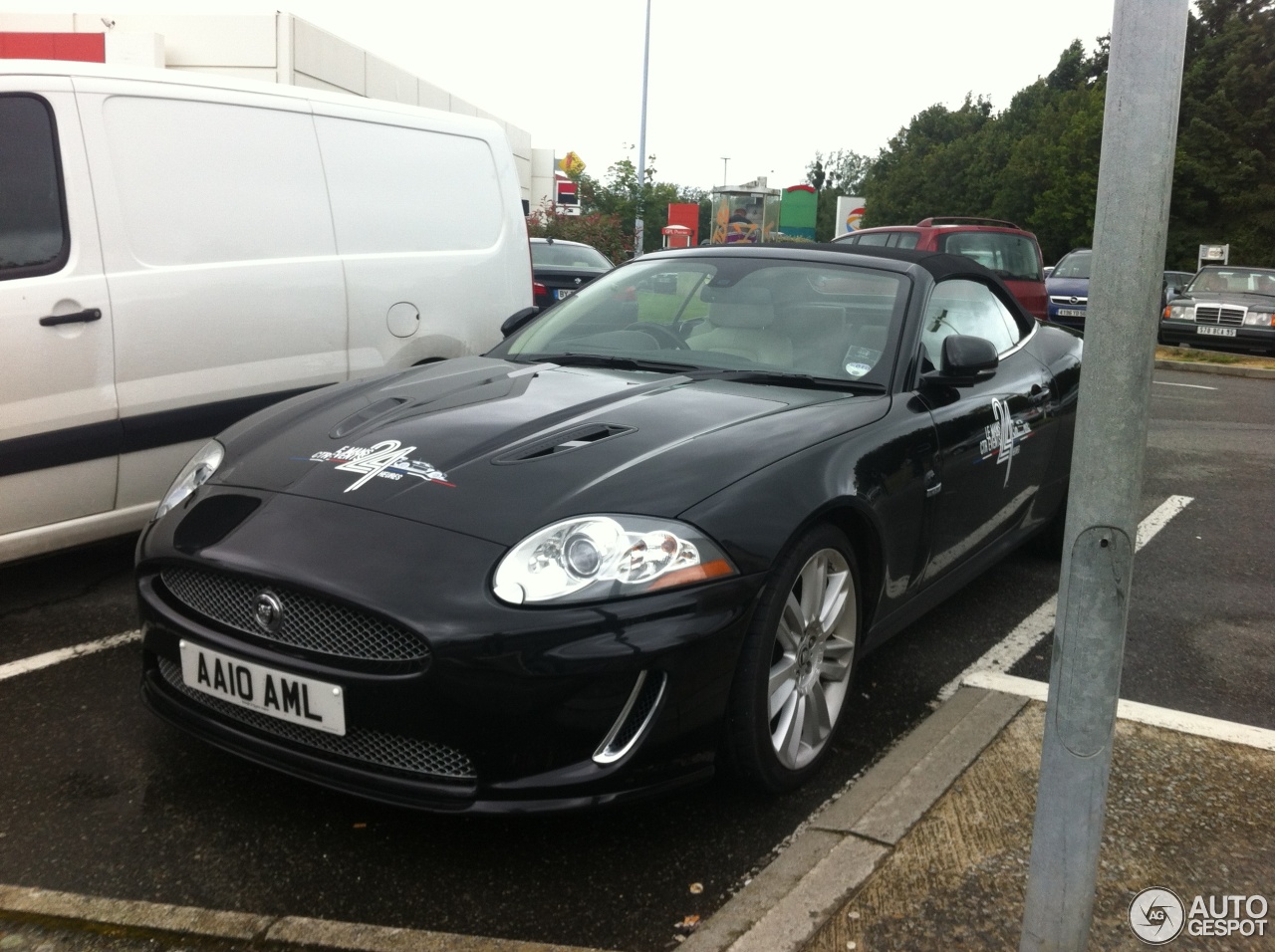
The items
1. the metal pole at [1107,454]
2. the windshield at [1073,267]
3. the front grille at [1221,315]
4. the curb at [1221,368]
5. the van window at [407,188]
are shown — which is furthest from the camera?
the windshield at [1073,267]

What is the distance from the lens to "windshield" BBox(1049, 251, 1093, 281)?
1916cm

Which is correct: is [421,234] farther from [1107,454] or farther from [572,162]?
[572,162]

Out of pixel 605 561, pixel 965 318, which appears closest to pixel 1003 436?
pixel 965 318

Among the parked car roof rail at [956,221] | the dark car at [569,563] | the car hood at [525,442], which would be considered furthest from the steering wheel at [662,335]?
the parked car roof rail at [956,221]

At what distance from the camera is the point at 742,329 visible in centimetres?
391

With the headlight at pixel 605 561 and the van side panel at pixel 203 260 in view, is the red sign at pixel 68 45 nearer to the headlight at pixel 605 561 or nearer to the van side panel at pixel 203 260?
the van side panel at pixel 203 260

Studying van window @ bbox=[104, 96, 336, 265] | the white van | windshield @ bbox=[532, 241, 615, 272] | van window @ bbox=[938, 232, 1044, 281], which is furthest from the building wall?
van window @ bbox=[104, 96, 336, 265]

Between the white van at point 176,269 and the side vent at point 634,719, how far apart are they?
8.15 ft

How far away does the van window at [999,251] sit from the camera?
41.3 ft

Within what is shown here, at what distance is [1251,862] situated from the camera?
8.43 feet

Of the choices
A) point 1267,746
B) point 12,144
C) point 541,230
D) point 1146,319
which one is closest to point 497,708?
point 1146,319

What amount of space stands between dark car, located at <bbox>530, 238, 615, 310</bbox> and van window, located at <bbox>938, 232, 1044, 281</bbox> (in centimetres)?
367

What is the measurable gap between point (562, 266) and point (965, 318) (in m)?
9.25

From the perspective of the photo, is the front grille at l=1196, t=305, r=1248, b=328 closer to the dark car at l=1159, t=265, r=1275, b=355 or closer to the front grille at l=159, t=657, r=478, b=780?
the dark car at l=1159, t=265, r=1275, b=355
